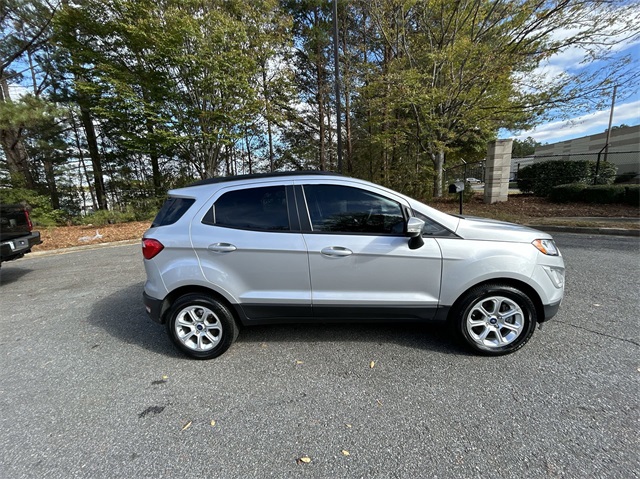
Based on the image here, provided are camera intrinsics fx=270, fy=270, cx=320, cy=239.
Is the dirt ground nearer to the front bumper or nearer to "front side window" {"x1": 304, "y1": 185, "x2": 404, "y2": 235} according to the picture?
the front bumper

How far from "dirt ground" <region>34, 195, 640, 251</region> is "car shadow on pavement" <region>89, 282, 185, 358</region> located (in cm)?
624

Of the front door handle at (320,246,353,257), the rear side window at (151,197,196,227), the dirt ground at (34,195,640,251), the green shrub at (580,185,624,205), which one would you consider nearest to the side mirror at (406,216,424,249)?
the front door handle at (320,246,353,257)

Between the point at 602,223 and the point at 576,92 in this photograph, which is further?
the point at 576,92

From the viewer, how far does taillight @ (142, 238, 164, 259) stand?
259 cm

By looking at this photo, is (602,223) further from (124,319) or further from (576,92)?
(124,319)

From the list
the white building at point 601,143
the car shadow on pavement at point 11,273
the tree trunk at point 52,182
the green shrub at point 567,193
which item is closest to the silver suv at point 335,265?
the car shadow on pavement at point 11,273

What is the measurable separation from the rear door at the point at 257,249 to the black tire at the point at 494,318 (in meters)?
1.47

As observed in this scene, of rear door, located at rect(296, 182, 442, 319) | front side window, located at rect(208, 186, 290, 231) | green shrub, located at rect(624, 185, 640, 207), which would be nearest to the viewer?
rear door, located at rect(296, 182, 442, 319)

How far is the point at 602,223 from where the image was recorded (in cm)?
738

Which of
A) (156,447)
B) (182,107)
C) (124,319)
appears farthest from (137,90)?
(156,447)

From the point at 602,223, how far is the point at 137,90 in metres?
16.7

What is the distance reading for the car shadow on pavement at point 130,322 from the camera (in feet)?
9.73

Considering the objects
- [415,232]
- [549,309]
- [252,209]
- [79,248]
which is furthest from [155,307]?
[79,248]

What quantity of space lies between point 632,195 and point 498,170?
4035mm
